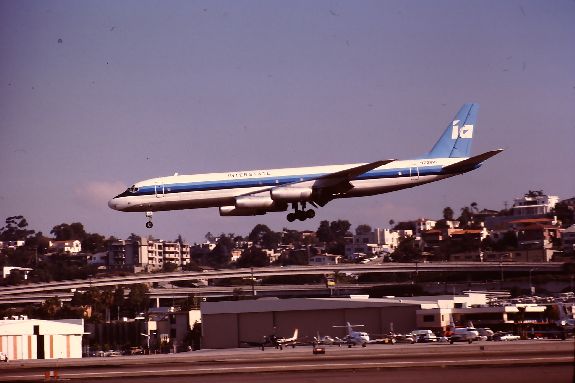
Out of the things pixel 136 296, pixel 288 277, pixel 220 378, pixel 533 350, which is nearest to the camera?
pixel 220 378

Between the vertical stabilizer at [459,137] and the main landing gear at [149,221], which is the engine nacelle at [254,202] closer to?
the main landing gear at [149,221]

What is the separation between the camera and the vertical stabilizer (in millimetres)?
78500

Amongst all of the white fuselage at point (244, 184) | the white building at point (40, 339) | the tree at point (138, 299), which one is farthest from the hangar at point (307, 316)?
the tree at point (138, 299)

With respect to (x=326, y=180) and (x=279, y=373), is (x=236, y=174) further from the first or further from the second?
(x=279, y=373)

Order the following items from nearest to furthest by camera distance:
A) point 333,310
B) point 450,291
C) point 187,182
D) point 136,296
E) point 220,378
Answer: point 220,378 → point 187,182 → point 333,310 → point 450,291 → point 136,296

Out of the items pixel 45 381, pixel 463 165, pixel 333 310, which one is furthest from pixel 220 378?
pixel 333 310

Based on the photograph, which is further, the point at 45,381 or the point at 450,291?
the point at 450,291

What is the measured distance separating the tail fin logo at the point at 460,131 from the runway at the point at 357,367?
2768 centimetres

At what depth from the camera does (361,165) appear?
70.1 meters

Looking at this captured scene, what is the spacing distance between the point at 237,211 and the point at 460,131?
73.3 feet

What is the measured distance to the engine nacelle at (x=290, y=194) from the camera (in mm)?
Answer: 70125

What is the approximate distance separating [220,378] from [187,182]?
105 feet

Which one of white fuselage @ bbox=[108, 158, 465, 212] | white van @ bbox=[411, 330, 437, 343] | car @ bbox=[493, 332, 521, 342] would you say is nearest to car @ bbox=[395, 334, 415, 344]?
white van @ bbox=[411, 330, 437, 343]

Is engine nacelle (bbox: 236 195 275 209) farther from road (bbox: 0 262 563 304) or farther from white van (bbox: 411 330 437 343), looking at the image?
road (bbox: 0 262 563 304)
